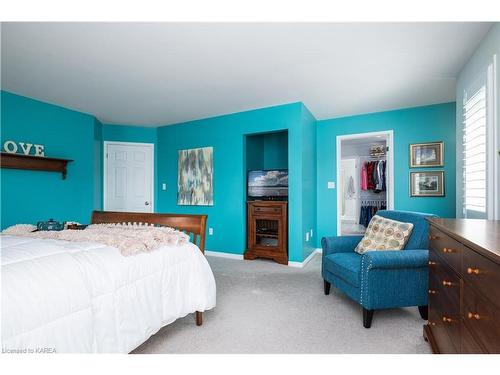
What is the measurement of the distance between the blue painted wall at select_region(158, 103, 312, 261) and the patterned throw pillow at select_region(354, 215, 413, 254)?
48.9 inches

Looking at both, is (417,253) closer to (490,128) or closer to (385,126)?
(490,128)

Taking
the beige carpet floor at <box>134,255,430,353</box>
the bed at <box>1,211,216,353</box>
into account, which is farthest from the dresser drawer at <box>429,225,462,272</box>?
the bed at <box>1,211,216,353</box>

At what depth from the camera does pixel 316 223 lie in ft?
14.7

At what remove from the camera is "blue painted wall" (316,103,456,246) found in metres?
3.69

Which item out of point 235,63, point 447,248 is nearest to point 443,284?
point 447,248

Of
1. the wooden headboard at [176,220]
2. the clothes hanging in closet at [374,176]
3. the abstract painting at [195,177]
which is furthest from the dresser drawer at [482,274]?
the clothes hanging in closet at [374,176]

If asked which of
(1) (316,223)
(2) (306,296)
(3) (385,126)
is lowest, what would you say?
(2) (306,296)

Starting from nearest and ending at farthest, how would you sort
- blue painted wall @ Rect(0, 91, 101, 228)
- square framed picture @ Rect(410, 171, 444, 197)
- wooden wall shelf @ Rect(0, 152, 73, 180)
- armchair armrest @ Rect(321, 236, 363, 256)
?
armchair armrest @ Rect(321, 236, 363, 256)
wooden wall shelf @ Rect(0, 152, 73, 180)
blue painted wall @ Rect(0, 91, 101, 228)
square framed picture @ Rect(410, 171, 444, 197)

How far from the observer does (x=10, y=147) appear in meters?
3.26

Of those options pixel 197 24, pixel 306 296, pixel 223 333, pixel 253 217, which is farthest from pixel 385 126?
pixel 223 333

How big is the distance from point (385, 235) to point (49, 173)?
175 inches

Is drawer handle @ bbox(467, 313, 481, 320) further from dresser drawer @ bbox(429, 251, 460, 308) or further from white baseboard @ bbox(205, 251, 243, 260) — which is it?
white baseboard @ bbox(205, 251, 243, 260)

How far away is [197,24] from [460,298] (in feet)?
7.58

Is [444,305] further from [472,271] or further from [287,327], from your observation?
[287,327]
